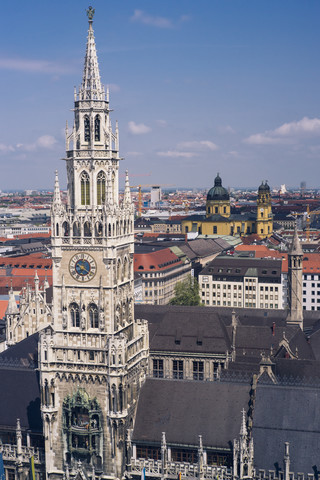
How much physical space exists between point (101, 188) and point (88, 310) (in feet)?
39.2

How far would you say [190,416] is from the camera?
64.6m

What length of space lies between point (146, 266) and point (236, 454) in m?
132

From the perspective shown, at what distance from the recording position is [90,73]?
64062mm

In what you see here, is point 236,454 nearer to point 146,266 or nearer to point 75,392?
point 75,392

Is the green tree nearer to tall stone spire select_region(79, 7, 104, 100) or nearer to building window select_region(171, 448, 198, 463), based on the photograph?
building window select_region(171, 448, 198, 463)

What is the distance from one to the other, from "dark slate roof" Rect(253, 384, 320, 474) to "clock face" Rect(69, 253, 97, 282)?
20190 millimetres

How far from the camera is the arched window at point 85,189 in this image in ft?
209

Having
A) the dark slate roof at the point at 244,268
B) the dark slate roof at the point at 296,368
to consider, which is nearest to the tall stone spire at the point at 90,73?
the dark slate roof at the point at 296,368

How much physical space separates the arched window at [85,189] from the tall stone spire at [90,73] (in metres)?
7.58

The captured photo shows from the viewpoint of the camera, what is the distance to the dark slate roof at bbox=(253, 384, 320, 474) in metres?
60.3

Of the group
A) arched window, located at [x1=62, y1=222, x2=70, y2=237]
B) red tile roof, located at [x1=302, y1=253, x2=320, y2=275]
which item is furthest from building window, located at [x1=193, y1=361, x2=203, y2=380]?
red tile roof, located at [x1=302, y1=253, x2=320, y2=275]

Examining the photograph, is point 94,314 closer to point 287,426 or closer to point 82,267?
point 82,267

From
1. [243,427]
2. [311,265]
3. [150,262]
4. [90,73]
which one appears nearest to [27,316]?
[90,73]

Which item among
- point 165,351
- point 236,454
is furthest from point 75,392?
point 165,351
